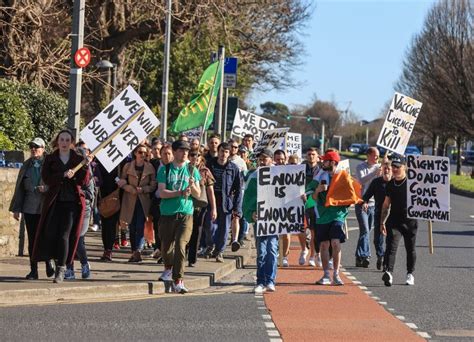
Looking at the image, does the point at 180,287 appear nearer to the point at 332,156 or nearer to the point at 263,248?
the point at 263,248

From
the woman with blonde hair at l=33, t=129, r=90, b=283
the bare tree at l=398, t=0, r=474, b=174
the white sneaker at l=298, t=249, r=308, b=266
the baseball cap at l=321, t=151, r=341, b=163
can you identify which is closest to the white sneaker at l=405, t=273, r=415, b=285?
the baseball cap at l=321, t=151, r=341, b=163

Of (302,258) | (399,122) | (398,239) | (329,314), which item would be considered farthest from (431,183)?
(329,314)

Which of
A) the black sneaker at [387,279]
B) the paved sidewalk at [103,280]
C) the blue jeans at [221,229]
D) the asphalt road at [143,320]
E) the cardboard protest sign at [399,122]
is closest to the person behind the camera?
the asphalt road at [143,320]

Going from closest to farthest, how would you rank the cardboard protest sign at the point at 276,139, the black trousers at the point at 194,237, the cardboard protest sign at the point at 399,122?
the black trousers at the point at 194,237 < the cardboard protest sign at the point at 399,122 < the cardboard protest sign at the point at 276,139

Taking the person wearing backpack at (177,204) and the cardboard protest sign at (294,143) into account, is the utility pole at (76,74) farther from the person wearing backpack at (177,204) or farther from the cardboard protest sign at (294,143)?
the cardboard protest sign at (294,143)

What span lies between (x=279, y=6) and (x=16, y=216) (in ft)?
93.5

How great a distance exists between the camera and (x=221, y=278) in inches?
642

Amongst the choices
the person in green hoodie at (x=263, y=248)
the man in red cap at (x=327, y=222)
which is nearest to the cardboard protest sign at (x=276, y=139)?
the man in red cap at (x=327, y=222)

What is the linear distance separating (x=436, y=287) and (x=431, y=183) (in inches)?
83.1

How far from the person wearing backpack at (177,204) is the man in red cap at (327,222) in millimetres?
2084

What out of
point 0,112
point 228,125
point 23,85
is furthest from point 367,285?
point 228,125

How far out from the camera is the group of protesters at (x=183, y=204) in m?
13.9

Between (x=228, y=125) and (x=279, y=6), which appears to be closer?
(x=228, y=125)

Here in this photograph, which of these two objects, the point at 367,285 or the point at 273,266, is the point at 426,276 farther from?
the point at 273,266
